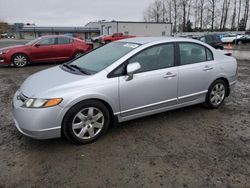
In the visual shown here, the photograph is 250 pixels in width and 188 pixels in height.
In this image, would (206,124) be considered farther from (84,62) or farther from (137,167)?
(84,62)

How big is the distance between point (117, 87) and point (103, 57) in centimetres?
84

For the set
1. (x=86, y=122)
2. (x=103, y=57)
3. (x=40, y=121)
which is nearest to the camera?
(x=40, y=121)

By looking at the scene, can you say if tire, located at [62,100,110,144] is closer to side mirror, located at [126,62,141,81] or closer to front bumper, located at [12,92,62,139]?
front bumper, located at [12,92,62,139]

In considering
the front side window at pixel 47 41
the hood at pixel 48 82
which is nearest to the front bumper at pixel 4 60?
the front side window at pixel 47 41

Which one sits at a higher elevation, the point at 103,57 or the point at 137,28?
the point at 137,28

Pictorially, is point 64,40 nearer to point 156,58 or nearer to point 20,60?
point 20,60

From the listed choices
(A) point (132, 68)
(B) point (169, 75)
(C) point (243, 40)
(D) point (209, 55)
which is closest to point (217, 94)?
(D) point (209, 55)

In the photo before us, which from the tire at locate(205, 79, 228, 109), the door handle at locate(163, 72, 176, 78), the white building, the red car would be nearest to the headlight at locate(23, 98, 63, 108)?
the door handle at locate(163, 72, 176, 78)

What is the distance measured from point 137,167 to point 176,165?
1.60ft

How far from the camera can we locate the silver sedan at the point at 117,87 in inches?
113

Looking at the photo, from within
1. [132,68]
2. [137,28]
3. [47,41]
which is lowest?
[132,68]

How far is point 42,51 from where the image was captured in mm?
10125

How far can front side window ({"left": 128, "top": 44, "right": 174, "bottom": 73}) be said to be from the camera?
138 inches

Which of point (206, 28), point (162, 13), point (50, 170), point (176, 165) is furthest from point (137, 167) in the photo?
point (162, 13)
